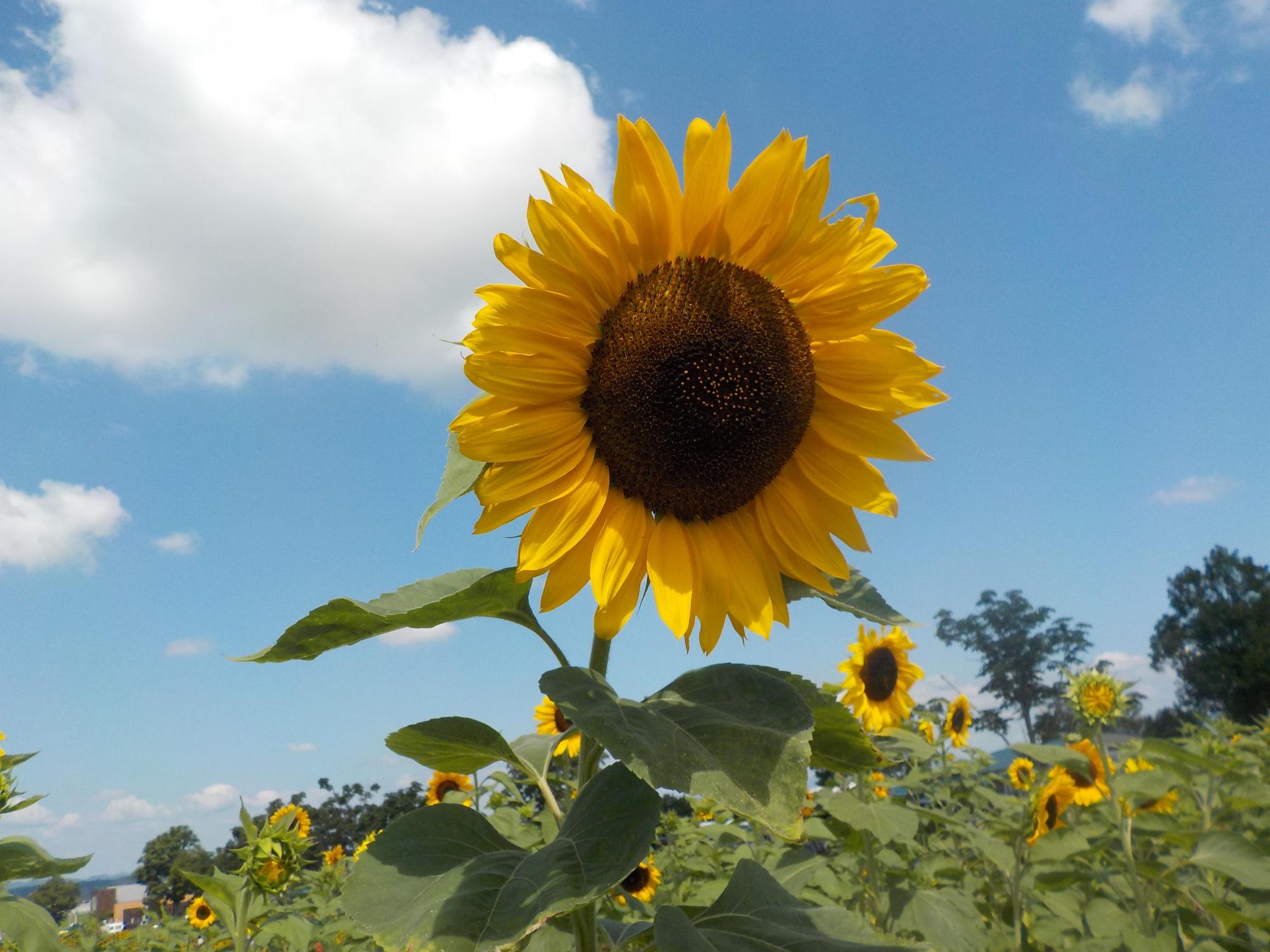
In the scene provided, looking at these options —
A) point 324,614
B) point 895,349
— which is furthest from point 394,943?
point 895,349

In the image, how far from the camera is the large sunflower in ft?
5.11

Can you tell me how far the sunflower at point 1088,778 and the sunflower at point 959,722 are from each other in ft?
3.21

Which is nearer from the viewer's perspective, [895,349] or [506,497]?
[506,497]

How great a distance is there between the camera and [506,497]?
60.9 inches

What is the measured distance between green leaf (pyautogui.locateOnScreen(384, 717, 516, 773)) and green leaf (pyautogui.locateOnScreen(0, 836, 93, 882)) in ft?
6.40

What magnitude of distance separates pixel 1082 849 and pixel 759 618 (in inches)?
162

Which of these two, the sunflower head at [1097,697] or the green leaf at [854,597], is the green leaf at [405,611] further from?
the sunflower head at [1097,697]

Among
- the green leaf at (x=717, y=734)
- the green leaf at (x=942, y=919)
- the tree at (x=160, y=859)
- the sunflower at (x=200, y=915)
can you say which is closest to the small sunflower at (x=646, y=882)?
the green leaf at (x=942, y=919)

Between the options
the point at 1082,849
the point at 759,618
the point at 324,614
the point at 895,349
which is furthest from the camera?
the point at 1082,849

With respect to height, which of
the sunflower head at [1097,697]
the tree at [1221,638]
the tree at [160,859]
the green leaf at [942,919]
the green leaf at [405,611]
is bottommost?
the green leaf at [942,919]

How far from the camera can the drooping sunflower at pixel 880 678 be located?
6.19 metres

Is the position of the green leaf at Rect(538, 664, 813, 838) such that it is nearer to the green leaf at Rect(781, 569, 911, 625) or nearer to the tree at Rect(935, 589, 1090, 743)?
the green leaf at Rect(781, 569, 911, 625)

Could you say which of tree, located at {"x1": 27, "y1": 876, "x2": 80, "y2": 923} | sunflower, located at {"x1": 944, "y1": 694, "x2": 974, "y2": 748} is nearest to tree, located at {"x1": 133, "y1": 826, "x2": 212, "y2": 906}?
tree, located at {"x1": 27, "y1": 876, "x2": 80, "y2": 923}

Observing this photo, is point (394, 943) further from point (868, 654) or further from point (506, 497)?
point (868, 654)
